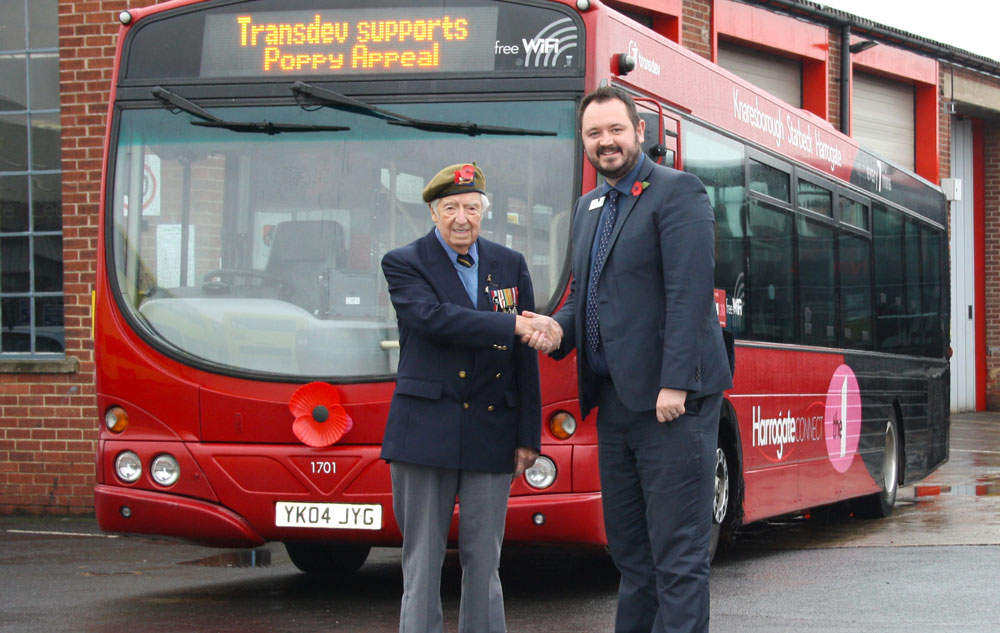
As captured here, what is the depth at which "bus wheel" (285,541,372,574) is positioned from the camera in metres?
8.91

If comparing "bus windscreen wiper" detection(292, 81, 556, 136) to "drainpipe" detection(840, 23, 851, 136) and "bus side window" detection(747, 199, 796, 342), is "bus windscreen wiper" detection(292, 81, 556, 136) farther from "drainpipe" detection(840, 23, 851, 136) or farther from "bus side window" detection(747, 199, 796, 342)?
"drainpipe" detection(840, 23, 851, 136)

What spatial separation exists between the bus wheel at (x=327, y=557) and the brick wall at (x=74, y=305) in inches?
155

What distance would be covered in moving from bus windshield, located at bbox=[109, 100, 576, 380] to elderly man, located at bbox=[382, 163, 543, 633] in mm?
1768

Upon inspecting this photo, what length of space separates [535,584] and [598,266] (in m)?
3.80

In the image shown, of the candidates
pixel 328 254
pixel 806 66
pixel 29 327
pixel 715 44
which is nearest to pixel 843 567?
pixel 328 254

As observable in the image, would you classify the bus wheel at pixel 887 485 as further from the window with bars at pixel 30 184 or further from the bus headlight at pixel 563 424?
the window with bars at pixel 30 184

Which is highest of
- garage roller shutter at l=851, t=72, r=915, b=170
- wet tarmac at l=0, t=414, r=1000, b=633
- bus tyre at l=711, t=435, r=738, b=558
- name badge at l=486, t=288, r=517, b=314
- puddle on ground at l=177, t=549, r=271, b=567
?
garage roller shutter at l=851, t=72, r=915, b=170

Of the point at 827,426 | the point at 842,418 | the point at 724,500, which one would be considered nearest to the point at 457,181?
the point at 724,500

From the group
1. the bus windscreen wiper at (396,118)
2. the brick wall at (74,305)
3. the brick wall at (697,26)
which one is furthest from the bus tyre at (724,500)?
the brick wall at (697,26)

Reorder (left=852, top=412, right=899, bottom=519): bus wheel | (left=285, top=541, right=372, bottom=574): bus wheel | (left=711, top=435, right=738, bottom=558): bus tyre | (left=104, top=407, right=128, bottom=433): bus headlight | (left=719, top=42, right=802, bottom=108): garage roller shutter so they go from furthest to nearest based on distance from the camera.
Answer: (left=719, top=42, right=802, bottom=108): garage roller shutter < (left=852, top=412, right=899, bottom=519): bus wheel < (left=285, top=541, right=372, bottom=574): bus wheel < (left=711, top=435, right=738, bottom=558): bus tyre < (left=104, top=407, right=128, bottom=433): bus headlight

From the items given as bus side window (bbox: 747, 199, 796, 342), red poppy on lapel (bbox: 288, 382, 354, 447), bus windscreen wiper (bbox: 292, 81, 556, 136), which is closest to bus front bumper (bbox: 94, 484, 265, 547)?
red poppy on lapel (bbox: 288, 382, 354, 447)

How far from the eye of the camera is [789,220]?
33.1 ft

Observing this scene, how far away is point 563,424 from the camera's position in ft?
23.6

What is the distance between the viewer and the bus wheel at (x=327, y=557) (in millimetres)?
8914
